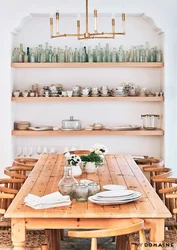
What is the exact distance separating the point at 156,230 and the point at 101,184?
40.0 inches

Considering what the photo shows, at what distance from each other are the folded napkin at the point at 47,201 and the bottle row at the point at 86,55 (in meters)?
3.50

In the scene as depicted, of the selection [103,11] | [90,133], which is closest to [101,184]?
[90,133]

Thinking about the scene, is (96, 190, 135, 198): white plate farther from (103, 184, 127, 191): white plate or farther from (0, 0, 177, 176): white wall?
(0, 0, 177, 176): white wall

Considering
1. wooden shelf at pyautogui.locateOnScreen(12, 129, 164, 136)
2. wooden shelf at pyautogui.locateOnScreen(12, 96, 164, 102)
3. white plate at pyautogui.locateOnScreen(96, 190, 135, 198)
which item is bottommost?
white plate at pyautogui.locateOnScreen(96, 190, 135, 198)

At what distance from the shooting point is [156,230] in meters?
3.49

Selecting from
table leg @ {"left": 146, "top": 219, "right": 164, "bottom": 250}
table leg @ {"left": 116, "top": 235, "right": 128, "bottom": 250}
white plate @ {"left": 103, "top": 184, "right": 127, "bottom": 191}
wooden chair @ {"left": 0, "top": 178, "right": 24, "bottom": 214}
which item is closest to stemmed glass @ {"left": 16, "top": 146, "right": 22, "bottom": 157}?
wooden chair @ {"left": 0, "top": 178, "right": 24, "bottom": 214}

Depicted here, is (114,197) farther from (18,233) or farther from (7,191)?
(7,191)

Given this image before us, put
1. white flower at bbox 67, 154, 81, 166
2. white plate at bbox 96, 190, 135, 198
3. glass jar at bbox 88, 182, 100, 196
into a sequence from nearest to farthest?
white plate at bbox 96, 190, 135, 198 → glass jar at bbox 88, 182, 100, 196 → white flower at bbox 67, 154, 81, 166

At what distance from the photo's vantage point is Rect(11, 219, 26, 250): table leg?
3.48 meters

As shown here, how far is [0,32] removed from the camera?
679 centimetres

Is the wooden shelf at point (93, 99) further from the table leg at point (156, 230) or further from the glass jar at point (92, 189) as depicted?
the table leg at point (156, 230)

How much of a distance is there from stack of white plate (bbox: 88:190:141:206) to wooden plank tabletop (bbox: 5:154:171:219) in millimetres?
31

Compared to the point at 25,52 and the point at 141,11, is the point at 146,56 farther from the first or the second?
the point at 25,52

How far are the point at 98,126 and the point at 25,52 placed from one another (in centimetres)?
141
